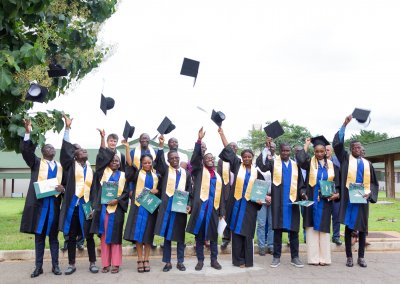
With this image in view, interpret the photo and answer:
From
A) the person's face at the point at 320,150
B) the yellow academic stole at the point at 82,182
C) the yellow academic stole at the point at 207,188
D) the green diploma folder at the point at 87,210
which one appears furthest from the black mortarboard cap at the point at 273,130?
the green diploma folder at the point at 87,210

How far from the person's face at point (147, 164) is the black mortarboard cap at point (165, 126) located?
64 centimetres

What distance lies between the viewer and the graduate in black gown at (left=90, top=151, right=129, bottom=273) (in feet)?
21.3

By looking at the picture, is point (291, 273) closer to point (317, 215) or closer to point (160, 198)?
point (317, 215)

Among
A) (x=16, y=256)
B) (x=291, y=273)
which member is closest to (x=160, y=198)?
(x=291, y=273)

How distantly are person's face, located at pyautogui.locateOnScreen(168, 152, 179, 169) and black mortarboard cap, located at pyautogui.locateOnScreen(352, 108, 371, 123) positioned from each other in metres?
2.91

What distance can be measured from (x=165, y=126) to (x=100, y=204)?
1.67 metres

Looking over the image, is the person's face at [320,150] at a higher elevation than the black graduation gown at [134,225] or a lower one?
Answer: higher

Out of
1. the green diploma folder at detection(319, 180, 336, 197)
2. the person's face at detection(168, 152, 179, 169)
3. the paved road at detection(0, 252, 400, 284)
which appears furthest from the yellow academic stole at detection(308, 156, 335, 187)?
the person's face at detection(168, 152, 179, 169)

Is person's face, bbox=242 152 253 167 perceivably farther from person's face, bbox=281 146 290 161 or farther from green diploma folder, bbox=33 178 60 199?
green diploma folder, bbox=33 178 60 199

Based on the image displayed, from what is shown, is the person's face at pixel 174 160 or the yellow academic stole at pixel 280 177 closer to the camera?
the person's face at pixel 174 160

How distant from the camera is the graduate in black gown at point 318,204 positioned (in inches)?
272

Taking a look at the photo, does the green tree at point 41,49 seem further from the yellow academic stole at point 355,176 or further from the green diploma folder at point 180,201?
the yellow academic stole at point 355,176

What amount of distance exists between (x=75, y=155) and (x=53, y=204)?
84cm

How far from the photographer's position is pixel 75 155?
268 inches
